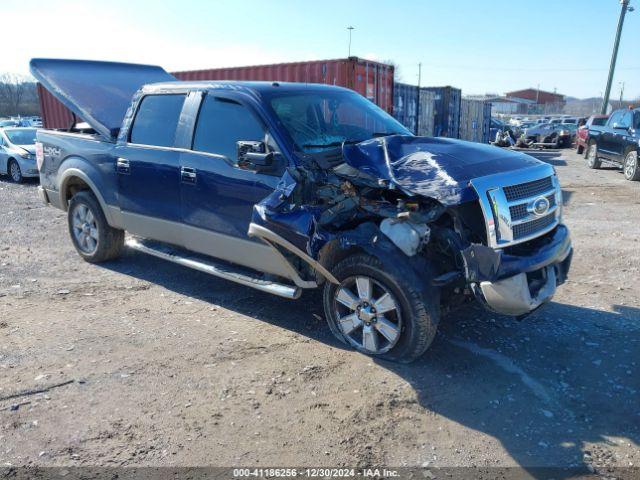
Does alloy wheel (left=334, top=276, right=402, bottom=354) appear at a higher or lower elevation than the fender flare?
lower

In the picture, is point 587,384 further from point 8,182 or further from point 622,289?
point 8,182

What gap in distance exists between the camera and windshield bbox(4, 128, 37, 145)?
1484 cm

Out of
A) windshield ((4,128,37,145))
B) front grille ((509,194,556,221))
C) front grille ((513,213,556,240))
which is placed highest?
front grille ((509,194,556,221))

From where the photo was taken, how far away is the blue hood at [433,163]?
12.3ft

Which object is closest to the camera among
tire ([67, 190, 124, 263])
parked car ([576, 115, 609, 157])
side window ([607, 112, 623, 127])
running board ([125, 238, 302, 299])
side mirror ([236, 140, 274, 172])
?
side mirror ([236, 140, 274, 172])

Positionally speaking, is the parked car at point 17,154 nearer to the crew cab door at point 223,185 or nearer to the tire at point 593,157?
the crew cab door at point 223,185

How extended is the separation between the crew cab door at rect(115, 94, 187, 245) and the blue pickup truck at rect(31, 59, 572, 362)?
0.02 meters

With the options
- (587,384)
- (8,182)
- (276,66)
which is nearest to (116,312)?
(587,384)

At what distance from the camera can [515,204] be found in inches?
153

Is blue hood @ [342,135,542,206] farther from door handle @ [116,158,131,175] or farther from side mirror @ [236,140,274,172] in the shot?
door handle @ [116,158,131,175]

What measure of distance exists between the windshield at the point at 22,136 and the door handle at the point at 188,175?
1168 centimetres

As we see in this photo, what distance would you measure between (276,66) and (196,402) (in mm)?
11740

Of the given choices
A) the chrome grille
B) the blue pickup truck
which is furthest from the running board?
the chrome grille

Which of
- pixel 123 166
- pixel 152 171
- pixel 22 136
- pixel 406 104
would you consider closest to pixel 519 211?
pixel 152 171
